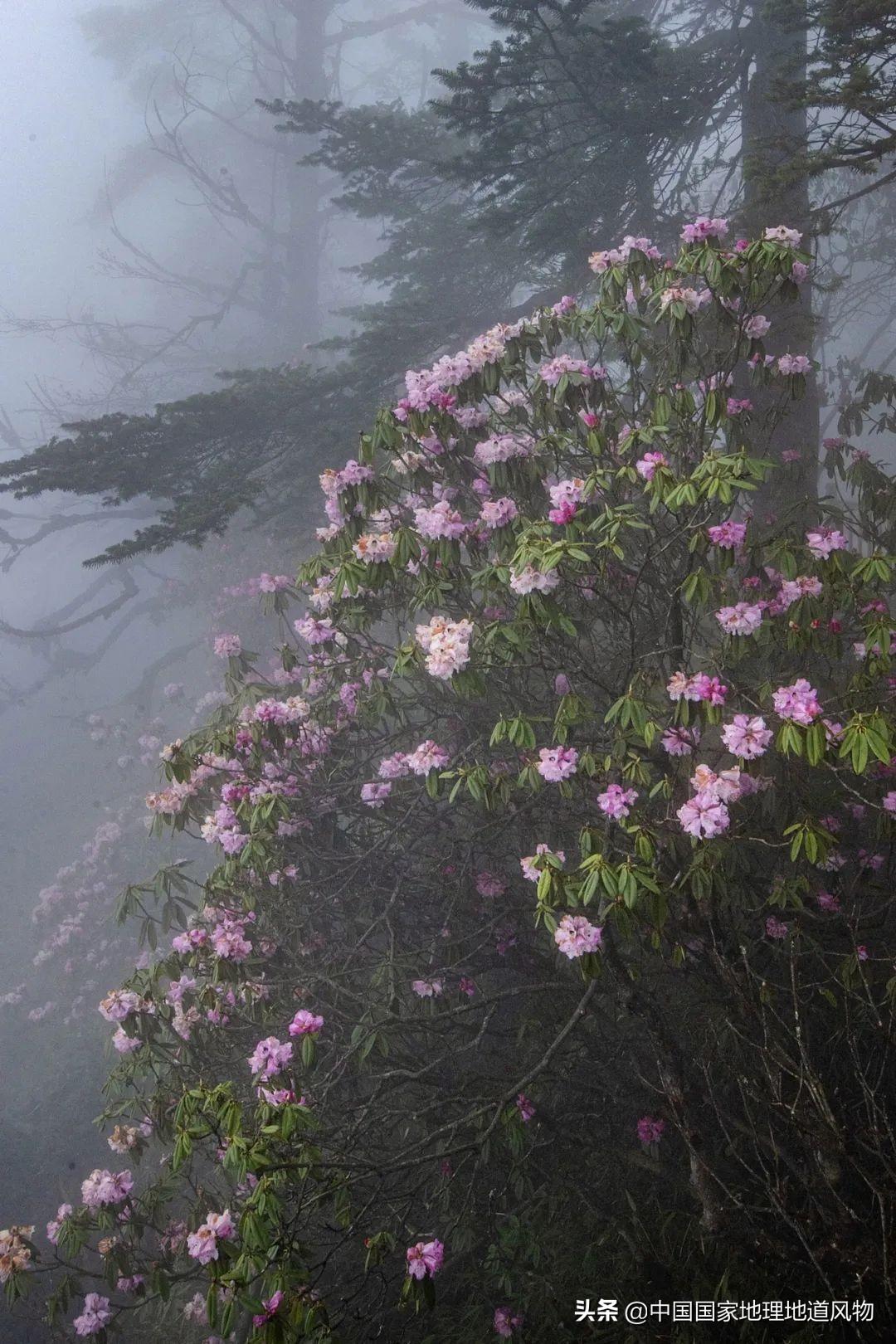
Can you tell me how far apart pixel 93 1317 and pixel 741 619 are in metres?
4.13

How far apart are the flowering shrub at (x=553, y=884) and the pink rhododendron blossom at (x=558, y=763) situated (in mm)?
10

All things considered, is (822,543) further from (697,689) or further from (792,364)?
(792,364)

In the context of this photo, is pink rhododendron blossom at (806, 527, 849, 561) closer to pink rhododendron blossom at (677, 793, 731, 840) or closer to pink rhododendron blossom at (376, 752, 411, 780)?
pink rhododendron blossom at (677, 793, 731, 840)

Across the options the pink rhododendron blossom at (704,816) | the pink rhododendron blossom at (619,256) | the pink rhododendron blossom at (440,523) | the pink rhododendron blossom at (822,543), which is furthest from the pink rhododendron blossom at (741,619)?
the pink rhododendron blossom at (619,256)

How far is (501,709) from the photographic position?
3.94 meters

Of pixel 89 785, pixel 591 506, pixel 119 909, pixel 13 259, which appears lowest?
pixel 89 785

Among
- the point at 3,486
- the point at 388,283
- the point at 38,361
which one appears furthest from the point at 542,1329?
the point at 38,361

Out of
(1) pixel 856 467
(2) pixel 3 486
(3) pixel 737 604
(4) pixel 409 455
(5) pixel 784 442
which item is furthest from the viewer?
(2) pixel 3 486

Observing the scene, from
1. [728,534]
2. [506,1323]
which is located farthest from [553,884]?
[506,1323]

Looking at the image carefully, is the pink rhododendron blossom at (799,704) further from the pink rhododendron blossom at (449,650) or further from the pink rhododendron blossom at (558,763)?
the pink rhododendron blossom at (449,650)

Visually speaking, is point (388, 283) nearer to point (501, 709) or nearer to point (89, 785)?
point (501, 709)

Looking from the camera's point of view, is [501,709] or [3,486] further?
[3,486]

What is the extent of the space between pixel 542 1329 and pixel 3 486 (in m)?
6.07

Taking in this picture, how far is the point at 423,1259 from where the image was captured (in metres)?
2.14
